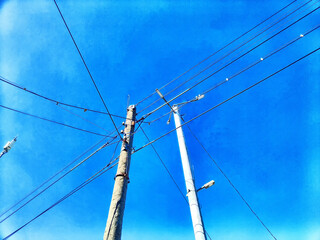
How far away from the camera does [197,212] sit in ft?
16.4

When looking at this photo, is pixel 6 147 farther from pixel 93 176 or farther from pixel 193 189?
pixel 193 189

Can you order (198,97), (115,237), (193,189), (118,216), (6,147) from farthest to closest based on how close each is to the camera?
(6,147) < (198,97) < (193,189) < (118,216) < (115,237)

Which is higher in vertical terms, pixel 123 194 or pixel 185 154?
pixel 185 154

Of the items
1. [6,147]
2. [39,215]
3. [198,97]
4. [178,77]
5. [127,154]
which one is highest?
[6,147]

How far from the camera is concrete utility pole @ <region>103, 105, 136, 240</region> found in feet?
12.6

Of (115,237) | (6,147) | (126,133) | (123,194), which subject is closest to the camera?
(115,237)

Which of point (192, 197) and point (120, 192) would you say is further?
point (192, 197)

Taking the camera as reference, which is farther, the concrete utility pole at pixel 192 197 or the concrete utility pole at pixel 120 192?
the concrete utility pole at pixel 192 197

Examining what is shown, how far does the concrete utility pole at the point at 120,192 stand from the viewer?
12.6 feet

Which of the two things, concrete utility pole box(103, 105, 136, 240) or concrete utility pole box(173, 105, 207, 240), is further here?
concrete utility pole box(173, 105, 207, 240)

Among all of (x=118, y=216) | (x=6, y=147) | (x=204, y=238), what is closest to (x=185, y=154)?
(x=204, y=238)

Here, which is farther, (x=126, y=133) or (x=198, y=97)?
(x=198, y=97)

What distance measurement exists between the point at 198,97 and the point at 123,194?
16.4 feet

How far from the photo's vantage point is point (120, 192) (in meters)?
4.50
